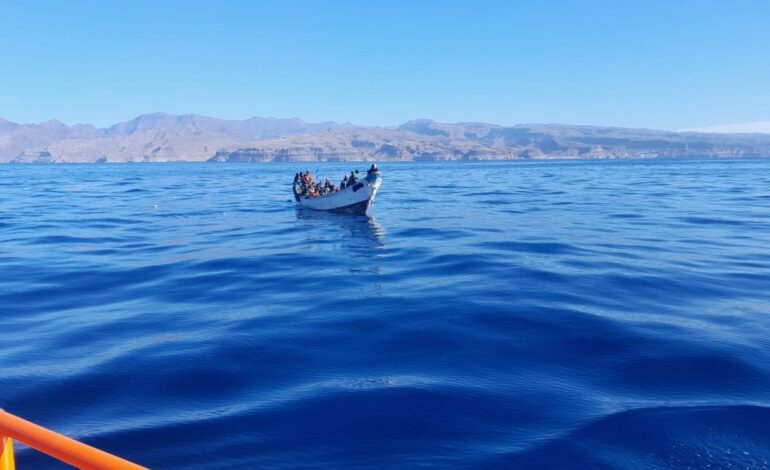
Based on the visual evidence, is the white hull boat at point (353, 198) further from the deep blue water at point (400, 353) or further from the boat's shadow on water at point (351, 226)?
the deep blue water at point (400, 353)

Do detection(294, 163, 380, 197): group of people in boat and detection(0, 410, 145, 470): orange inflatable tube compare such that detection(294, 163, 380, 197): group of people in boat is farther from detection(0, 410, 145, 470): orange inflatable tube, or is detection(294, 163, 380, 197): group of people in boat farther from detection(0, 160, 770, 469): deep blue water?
detection(0, 410, 145, 470): orange inflatable tube

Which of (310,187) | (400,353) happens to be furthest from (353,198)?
(400,353)

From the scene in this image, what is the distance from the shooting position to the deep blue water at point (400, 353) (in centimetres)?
766

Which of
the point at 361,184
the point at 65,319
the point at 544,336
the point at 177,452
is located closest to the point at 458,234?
the point at 361,184

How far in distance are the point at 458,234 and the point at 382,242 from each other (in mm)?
4034

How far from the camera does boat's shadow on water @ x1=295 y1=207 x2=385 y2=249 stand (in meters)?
26.1

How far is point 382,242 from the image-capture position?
1025 inches

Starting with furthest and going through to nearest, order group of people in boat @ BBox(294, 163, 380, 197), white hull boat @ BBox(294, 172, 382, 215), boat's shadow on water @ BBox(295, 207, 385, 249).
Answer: group of people in boat @ BBox(294, 163, 380, 197) → white hull boat @ BBox(294, 172, 382, 215) → boat's shadow on water @ BBox(295, 207, 385, 249)

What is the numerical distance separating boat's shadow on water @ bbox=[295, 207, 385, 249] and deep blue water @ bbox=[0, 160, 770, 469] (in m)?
2.28

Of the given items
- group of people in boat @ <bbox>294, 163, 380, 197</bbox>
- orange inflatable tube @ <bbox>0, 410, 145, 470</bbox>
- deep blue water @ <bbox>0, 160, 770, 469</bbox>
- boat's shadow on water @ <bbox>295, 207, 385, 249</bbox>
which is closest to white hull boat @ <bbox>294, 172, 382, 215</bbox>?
boat's shadow on water @ <bbox>295, 207, 385, 249</bbox>

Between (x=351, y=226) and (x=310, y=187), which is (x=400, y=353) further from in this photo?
(x=310, y=187)

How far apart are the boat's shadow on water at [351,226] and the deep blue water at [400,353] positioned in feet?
7.49

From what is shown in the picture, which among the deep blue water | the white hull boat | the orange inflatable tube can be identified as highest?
the orange inflatable tube

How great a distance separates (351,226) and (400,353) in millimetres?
21462
